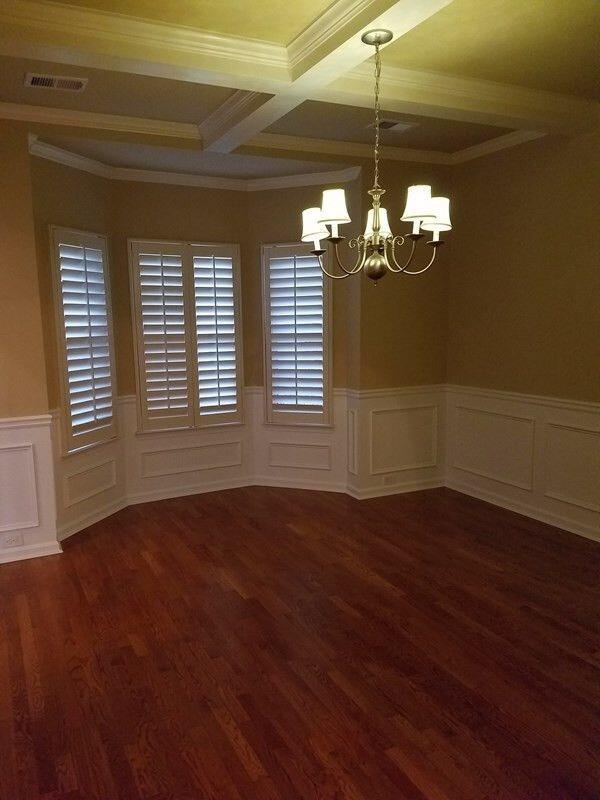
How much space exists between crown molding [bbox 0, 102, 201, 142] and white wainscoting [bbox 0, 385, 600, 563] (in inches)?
79.2

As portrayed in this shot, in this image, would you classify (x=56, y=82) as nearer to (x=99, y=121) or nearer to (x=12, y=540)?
(x=99, y=121)

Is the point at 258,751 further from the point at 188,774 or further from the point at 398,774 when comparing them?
the point at 398,774

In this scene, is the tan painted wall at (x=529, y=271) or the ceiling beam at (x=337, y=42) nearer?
the ceiling beam at (x=337, y=42)

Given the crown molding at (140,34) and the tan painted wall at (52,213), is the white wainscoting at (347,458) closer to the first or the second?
the tan painted wall at (52,213)

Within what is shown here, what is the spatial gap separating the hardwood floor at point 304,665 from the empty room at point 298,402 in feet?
0.05

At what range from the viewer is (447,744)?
239cm

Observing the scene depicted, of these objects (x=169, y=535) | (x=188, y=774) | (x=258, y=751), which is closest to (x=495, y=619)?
(x=258, y=751)

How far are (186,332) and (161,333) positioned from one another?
0.23 meters

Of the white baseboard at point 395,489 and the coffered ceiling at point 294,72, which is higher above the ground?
the coffered ceiling at point 294,72

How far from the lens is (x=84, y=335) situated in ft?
15.6

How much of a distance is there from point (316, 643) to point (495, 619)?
102cm

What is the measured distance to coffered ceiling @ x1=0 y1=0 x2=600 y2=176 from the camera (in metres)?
2.83

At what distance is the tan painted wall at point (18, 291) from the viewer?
3959mm

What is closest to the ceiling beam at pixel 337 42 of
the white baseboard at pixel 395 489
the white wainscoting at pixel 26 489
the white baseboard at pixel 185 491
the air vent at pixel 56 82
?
the air vent at pixel 56 82
